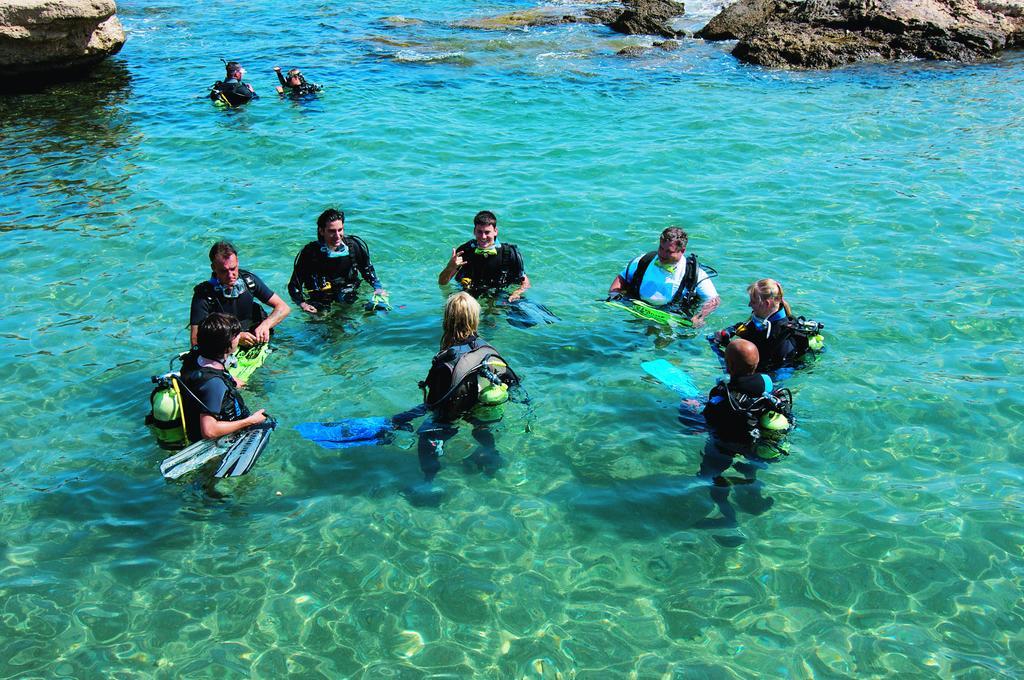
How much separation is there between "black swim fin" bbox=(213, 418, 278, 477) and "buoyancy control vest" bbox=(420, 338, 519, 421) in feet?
4.32

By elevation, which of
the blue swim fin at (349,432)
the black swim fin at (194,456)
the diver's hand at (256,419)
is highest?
the diver's hand at (256,419)

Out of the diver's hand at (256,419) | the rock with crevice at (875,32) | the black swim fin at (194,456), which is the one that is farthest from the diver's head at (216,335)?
the rock with crevice at (875,32)

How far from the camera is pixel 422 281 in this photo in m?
9.90

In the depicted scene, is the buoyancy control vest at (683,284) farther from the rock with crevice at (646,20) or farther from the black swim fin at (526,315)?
the rock with crevice at (646,20)

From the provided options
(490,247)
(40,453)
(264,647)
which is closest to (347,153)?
(490,247)

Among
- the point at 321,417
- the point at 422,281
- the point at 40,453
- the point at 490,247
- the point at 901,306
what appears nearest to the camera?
the point at 40,453

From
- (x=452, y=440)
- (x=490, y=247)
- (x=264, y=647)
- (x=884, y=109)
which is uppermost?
(x=884, y=109)

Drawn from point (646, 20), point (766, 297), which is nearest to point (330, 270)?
point (766, 297)

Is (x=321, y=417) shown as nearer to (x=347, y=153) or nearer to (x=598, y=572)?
(x=598, y=572)

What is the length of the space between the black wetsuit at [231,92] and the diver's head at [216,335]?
1227cm

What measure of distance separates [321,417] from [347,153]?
27.3 feet

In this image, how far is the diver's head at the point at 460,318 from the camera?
19.0 ft

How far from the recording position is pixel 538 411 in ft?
23.7

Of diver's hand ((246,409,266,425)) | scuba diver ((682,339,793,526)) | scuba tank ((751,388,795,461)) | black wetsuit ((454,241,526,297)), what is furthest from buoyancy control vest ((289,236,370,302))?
scuba tank ((751,388,795,461))
